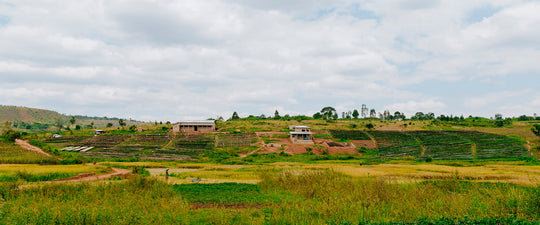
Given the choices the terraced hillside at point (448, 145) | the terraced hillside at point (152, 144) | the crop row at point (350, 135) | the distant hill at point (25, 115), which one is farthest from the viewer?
the distant hill at point (25, 115)

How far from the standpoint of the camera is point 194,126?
81.8 meters

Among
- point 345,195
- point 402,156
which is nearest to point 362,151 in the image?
point 402,156

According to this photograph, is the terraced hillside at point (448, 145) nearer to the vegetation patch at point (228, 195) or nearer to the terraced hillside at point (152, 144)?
the terraced hillside at point (152, 144)

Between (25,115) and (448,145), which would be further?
(25,115)

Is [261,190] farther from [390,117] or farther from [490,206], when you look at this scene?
[390,117]

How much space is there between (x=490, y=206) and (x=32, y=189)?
815 inches

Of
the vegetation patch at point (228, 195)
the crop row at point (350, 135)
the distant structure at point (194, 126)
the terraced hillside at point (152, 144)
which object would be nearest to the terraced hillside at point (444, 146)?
the crop row at point (350, 135)

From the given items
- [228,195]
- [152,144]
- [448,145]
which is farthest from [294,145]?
[228,195]

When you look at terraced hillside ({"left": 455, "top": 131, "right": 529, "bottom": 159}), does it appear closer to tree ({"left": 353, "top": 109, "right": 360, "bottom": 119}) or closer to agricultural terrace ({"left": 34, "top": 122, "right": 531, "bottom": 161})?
agricultural terrace ({"left": 34, "top": 122, "right": 531, "bottom": 161})

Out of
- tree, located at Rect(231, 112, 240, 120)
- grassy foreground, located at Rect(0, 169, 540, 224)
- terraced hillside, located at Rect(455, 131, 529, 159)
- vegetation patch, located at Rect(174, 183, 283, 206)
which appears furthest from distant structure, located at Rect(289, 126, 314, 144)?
tree, located at Rect(231, 112, 240, 120)

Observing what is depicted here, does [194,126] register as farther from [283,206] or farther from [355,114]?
[355,114]

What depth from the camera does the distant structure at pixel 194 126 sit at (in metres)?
80.5

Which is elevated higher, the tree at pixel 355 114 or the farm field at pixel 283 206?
the tree at pixel 355 114

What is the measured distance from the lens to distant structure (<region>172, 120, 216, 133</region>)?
8050 cm
